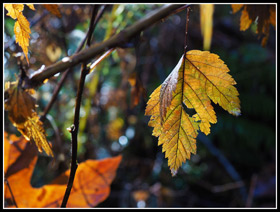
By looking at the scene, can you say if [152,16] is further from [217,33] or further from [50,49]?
[217,33]

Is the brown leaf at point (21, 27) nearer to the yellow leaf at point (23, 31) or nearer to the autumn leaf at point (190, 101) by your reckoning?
the yellow leaf at point (23, 31)

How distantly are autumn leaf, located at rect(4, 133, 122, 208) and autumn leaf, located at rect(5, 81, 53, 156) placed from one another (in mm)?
180

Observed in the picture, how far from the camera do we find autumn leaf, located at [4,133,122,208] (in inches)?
26.0

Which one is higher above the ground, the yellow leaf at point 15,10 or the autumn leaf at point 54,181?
the yellow leaf at point 15,10

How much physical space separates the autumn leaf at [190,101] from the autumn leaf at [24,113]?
0.20m

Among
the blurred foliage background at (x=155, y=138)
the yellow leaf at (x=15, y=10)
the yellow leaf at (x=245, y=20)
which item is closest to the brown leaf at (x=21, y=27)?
the yellow leaf at (x=15, y=10)

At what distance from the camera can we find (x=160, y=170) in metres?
1.78

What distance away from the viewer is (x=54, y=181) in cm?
67

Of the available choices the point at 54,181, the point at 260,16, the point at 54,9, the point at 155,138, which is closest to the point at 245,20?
the point at 260,16

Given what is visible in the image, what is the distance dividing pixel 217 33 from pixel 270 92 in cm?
64

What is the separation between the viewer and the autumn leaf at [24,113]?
0.50m

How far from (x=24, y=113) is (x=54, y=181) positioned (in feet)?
0.77

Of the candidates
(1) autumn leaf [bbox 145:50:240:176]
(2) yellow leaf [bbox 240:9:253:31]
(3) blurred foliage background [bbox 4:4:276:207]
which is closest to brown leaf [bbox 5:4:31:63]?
(1) autumn leaf [bbox 145:50:240:176]

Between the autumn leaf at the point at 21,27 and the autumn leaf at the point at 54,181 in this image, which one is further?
the autumn leaf at the point at 54,181
